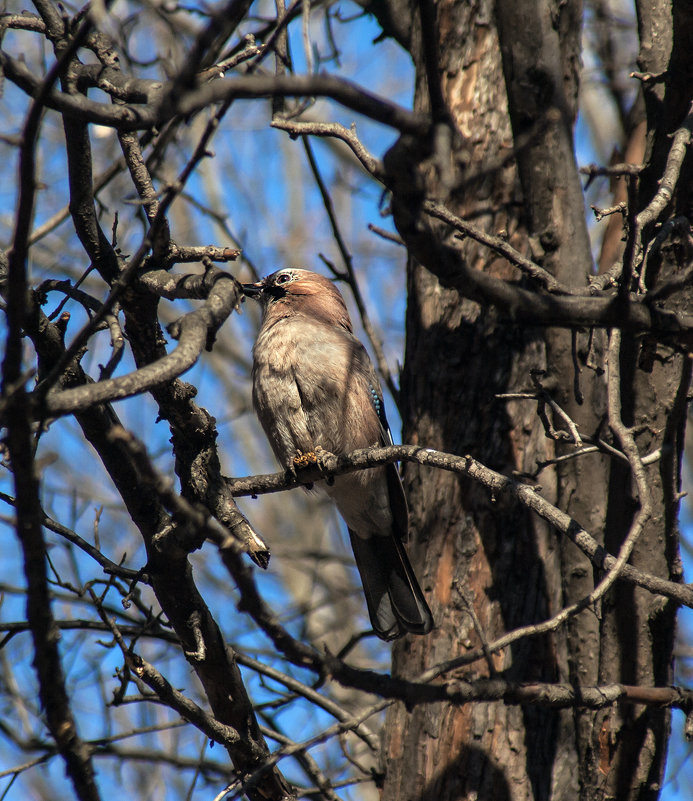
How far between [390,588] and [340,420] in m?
1.05

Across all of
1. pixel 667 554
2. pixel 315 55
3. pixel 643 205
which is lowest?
pixel 667 554

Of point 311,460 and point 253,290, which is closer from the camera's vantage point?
point 311,460

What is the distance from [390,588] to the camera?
4723mm

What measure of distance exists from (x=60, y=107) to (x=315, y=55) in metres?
2.38

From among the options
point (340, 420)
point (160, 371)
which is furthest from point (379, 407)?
point (160, 371)

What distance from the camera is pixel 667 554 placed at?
11.7 ft

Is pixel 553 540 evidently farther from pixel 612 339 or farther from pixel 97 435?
pixel 97 435

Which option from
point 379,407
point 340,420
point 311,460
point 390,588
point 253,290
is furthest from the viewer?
point 253,290

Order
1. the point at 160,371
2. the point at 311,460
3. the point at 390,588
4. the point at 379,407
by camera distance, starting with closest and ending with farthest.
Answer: the point at 160,371
the point at 311,460
the point at 390,588
the point at 379,407

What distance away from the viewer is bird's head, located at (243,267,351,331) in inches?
214

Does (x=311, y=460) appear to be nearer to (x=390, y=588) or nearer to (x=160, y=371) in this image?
(x=390, y=588)

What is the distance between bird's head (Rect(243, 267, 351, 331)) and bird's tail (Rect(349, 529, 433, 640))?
150 cm

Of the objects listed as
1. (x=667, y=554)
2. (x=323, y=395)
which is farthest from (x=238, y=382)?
(x=667, y=554)

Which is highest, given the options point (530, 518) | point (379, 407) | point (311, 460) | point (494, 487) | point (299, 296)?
point (299, 296)
